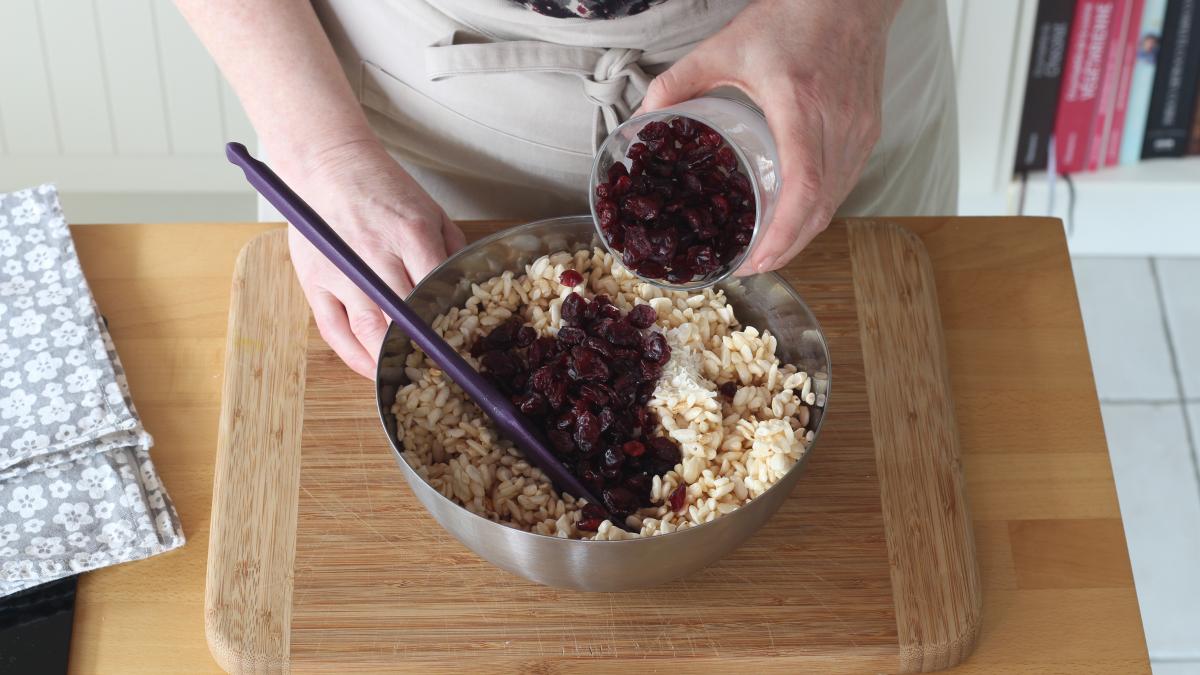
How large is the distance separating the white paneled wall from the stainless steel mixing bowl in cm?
147

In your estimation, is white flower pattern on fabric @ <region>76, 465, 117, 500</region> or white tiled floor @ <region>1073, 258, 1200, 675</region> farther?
white tiled floor @ <region>1073, 258, 1200, 675</region>

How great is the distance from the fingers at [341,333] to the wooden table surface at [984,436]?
0.51 ft

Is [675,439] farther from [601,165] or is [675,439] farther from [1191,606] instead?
[1191,606]

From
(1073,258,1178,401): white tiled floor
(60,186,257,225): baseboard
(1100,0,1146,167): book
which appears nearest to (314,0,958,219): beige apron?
(1100,0,1146,167): book

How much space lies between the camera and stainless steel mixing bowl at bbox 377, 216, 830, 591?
1.04m

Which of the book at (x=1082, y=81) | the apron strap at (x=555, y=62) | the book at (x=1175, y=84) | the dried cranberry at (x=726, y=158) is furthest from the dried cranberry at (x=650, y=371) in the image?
the book at (x=1175, y=84)

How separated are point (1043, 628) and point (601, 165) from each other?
0.60m

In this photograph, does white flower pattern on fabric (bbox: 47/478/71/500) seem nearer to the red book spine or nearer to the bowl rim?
the bowl rim

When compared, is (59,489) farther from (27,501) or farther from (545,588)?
(545,588)

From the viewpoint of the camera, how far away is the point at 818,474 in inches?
49.8

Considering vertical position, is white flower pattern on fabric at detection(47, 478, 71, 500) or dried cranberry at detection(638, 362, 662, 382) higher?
dried cranberry at detection(638, 362, 662, 382)

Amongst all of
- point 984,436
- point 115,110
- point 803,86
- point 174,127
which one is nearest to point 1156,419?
point 984,436

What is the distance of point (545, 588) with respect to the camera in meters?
1.18

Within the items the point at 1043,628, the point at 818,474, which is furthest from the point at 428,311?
the point at 1043,628
